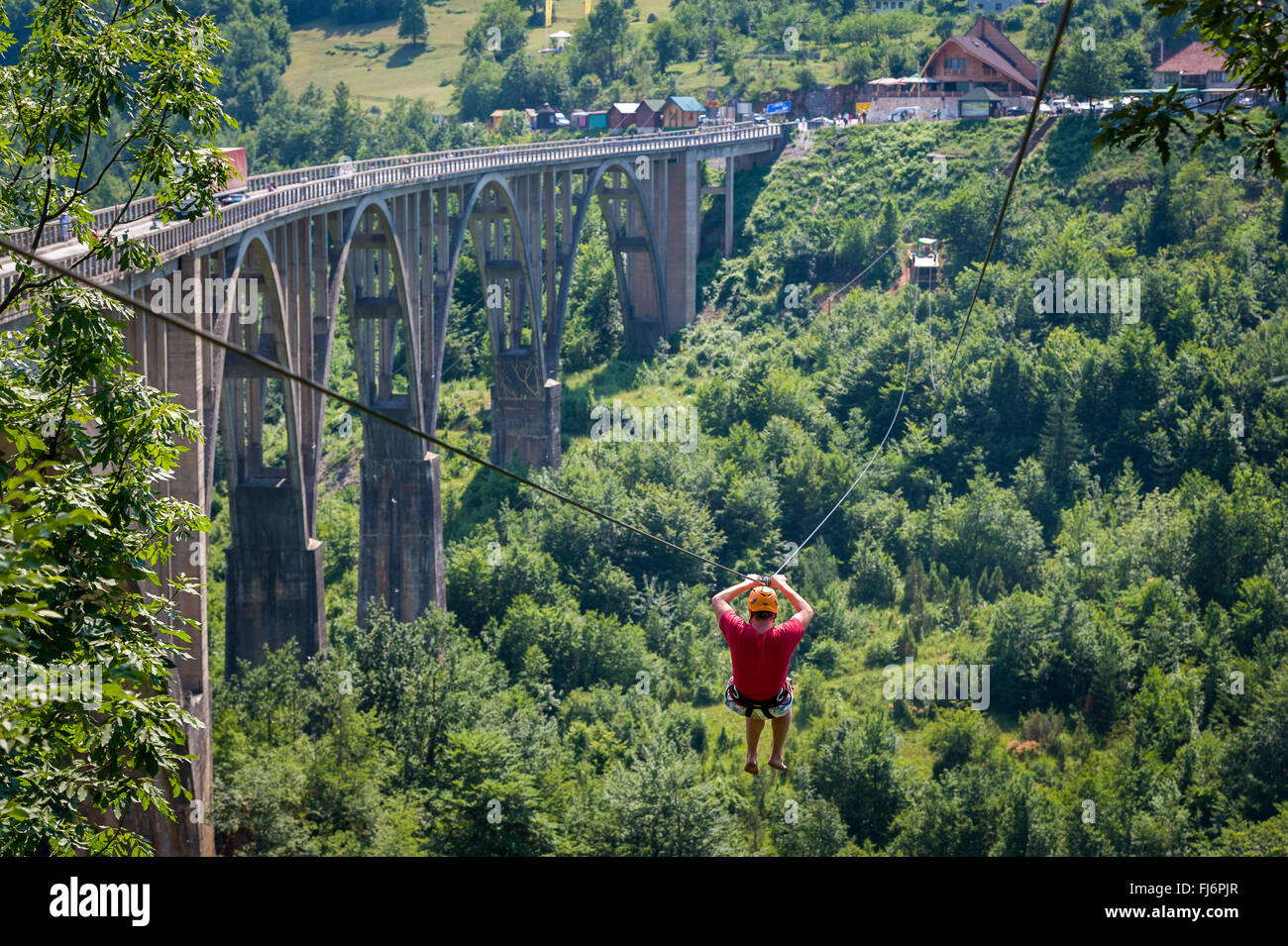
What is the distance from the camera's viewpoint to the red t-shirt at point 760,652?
11.1 metres

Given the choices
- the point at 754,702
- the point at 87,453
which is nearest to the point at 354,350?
the point at 87,453

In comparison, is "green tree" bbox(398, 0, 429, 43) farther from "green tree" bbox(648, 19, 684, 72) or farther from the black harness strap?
the black harness strap

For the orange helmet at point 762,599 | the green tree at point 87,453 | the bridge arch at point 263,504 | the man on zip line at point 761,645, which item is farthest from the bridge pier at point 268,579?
the orange helmet at point 762,599

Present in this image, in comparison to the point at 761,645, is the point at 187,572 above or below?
above

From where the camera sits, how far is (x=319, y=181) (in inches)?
1334

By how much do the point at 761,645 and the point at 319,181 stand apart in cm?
2547

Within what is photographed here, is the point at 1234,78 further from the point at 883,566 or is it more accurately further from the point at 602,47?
the point at 602,47

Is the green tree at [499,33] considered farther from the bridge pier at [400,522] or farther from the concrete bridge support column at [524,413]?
the bridge pier at [400,522]

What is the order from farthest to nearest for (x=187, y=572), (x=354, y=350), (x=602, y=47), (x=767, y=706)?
(x=602, y=47), (x=354, y=350), (x=187, y=572), (x=767, y=706)

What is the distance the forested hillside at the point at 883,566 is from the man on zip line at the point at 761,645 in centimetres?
1812

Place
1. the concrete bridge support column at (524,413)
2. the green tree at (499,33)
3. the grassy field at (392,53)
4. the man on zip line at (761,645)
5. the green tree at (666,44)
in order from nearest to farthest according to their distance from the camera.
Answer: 1. the man on zip line at (761,645)
2. the concrete bridge support column at (524,413)
3. the green tree at (666,44)
4. the green tree at (499,33)
5. the grassy field at (392,53)

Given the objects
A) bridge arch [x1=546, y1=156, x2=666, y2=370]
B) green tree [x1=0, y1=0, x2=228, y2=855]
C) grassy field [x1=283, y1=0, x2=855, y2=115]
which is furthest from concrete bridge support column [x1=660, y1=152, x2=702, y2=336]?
green tree [x1=0, y1=0, x2=228, y2=855]
